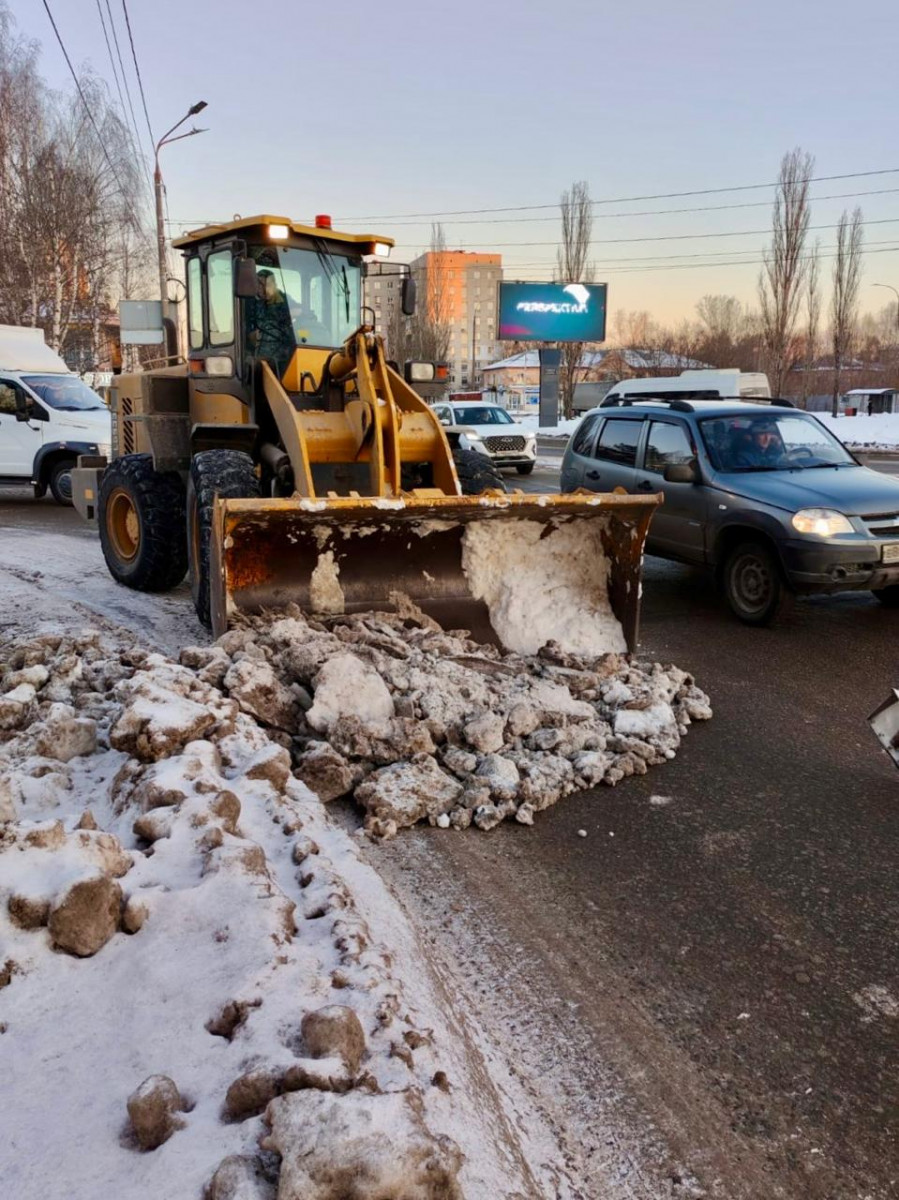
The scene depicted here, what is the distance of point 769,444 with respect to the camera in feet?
26.3

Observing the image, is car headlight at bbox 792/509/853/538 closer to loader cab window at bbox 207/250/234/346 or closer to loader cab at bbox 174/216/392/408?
loader cab at bbox 174/216/392/408

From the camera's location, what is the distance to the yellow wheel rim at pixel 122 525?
328 inches

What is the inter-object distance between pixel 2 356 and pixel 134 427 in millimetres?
7810

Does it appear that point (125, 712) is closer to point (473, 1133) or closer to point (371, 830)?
point (371, 830)

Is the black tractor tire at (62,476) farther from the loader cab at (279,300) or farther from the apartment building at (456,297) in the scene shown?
the loader cab at (279,300)

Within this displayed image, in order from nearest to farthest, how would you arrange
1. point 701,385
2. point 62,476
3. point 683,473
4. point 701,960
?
1. point 701,960
2. point 683,473
3. point 62,476
4. point 701,385

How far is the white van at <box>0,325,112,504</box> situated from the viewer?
47.2 feet

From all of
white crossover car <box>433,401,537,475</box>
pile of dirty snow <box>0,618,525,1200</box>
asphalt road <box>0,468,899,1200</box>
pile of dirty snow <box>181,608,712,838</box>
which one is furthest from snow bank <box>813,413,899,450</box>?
pile of dirty snow <box>0,618,525,1200</box>

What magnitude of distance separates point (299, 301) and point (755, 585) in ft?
14.1

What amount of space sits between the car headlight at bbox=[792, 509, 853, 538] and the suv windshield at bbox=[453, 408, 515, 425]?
15816 millimetres

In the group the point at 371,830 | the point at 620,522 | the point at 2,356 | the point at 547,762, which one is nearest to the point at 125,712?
the point at 371,830

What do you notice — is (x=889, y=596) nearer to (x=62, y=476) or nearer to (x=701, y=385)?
(x=62, y=476)

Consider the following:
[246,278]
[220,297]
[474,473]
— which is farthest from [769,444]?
[220,297]

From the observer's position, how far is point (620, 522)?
6227 millimetres
